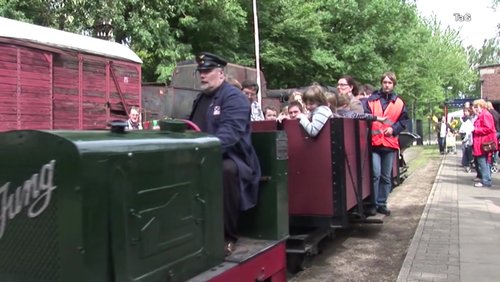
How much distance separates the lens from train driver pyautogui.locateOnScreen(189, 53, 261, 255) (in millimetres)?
3512

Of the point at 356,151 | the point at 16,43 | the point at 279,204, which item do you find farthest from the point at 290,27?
the point at 279,204

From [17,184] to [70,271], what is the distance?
472 millimetres

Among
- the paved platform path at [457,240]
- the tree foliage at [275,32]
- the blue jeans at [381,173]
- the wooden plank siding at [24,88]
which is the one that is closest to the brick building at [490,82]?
the tree foliage at [275,32]

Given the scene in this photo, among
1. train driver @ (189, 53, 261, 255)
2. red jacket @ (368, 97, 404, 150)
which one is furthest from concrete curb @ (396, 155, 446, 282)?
train driver @ (189, 53, 261, 255)

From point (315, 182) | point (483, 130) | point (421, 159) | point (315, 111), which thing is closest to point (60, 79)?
point (315, 111)

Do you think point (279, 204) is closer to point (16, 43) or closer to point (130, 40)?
point (16, 43)

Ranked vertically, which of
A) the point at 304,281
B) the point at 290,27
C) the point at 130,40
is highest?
the point at 290,27

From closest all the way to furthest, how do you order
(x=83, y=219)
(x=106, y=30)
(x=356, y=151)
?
(x=83, y=219)
(x=356, y=151)
(x=106, y=30)

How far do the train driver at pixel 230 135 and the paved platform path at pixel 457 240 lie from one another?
209 centimetres

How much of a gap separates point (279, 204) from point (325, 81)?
73.7ft

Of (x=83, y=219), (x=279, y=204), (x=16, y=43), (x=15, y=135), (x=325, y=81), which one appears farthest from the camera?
(x=325, y=81)

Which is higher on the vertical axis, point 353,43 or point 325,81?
point 353,43

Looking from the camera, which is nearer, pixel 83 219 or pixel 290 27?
pixel 83 219

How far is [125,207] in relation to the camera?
241cm
